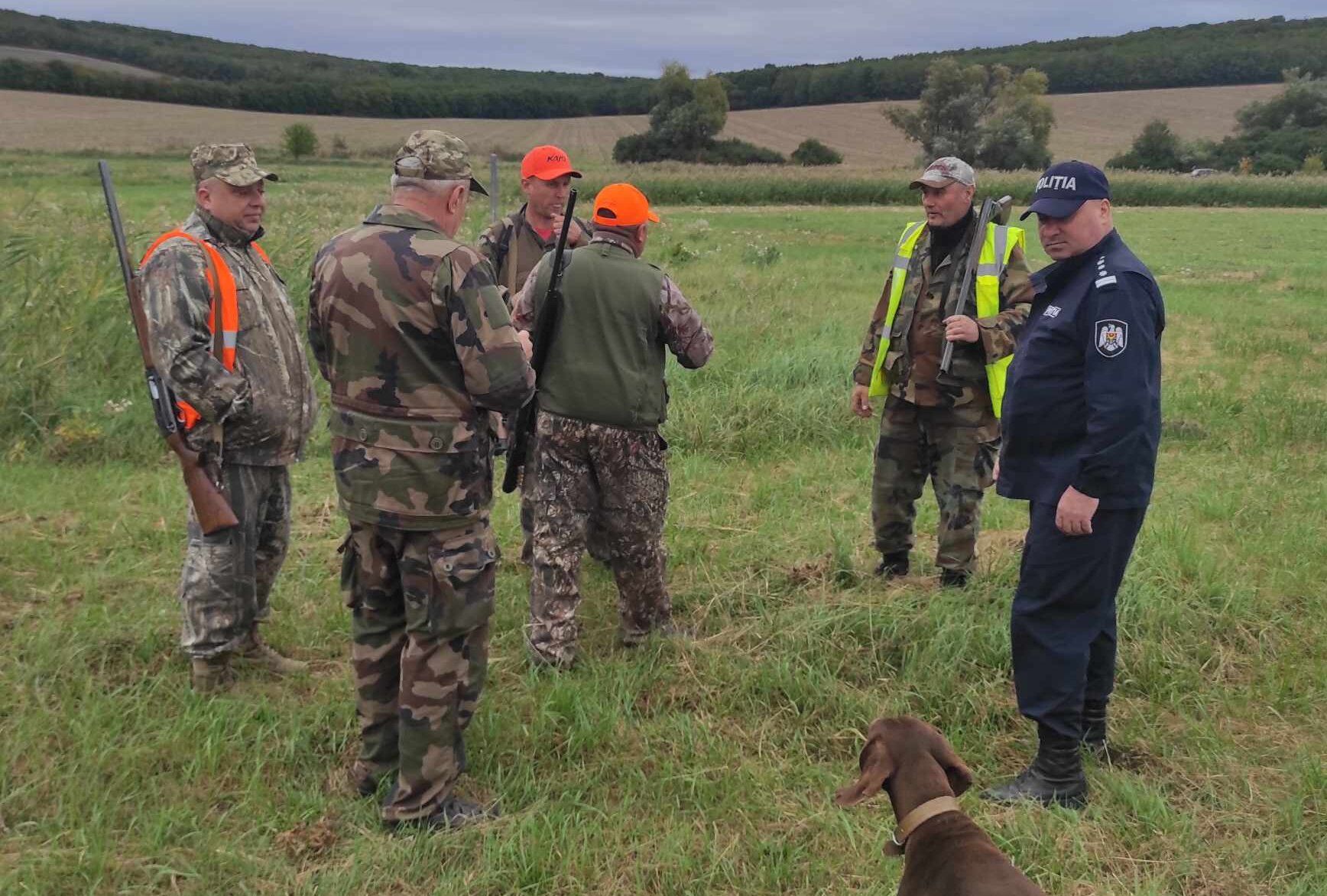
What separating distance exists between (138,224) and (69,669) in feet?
24.7

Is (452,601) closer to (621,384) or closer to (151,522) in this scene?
(621,384)

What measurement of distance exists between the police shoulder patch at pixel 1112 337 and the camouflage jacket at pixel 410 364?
1852 mm

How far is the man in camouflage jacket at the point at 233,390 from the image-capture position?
3.58m

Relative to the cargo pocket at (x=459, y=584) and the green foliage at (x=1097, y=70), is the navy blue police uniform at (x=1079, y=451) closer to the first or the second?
the cargo pocket at (x=459, y=584)

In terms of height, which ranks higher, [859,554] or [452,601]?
[452,601]

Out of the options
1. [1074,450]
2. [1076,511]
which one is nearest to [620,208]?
[1074,450]

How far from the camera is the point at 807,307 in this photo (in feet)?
40.7

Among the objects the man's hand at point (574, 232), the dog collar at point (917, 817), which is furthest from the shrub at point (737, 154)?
the dog collar at point (917, 817)

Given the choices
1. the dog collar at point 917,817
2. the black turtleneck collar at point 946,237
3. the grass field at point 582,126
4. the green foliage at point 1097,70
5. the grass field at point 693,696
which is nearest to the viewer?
the dog collar at point 917,817

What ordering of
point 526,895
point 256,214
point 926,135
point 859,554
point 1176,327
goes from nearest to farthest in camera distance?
point 526,895 < point 256,214 < point 859,554 < point 1176,327 < point 926,135

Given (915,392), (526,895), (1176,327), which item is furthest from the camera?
(1176,327)

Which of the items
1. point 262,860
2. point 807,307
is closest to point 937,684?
point 262,860

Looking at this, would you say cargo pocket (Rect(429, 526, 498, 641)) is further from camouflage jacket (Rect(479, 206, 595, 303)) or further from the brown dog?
camouflage jacket (Rect(479, 206, 595, 303))

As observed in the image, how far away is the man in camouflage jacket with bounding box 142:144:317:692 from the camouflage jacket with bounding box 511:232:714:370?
0.97m
